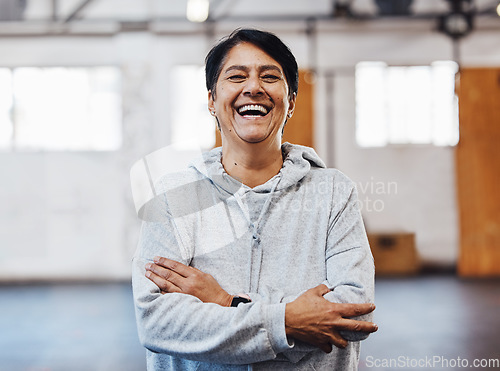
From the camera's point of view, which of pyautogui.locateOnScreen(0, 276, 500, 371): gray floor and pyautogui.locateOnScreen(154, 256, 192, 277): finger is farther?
pyautogui.locateOnScreen(0, 276, 500, 371): gray floor

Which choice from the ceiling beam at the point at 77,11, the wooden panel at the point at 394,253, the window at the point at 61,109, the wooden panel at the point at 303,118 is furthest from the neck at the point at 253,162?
the ceiling beam at the point at 77,11

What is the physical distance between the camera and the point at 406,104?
584 centimetres

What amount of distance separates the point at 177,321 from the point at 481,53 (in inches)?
236

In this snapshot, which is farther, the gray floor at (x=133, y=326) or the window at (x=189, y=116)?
the window at (x=189, y=116)

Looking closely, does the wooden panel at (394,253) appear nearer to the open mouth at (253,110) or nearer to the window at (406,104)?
the window at (406,104)

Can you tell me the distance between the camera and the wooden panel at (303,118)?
574 cm

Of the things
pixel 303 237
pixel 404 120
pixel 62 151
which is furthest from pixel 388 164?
pixel 303 237

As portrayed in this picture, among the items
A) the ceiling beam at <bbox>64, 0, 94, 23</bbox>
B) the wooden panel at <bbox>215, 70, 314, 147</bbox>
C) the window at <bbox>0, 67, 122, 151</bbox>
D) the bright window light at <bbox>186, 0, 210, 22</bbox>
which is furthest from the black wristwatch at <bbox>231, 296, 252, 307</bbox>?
the ceiling beam at <bbox>64, 0, 94, 23</bbox>

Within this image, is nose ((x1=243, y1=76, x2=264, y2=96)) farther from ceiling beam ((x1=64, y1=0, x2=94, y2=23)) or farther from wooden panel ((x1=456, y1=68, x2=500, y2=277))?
ceiling beam ((x1=64, y1=0, x2=94, y2=23))

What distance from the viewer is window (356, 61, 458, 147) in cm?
578

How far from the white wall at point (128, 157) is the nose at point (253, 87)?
4804 mm

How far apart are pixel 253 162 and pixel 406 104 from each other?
16.8 feet

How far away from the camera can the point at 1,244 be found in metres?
5.84

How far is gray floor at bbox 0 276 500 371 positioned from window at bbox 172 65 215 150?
185cm
